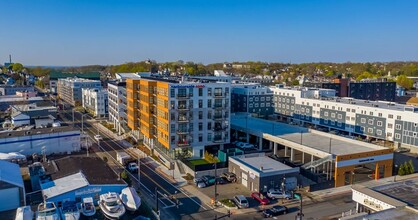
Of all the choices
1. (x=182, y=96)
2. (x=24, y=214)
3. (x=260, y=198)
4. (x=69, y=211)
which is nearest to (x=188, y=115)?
(x=182, y=96)

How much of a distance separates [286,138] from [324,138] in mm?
5050

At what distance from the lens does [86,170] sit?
34938mm

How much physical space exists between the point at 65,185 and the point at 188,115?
55.3 ft

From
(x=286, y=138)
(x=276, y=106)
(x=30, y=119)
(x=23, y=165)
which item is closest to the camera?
(x=23, y=165)

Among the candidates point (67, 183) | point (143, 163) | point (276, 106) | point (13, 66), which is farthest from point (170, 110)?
point (13, 66)

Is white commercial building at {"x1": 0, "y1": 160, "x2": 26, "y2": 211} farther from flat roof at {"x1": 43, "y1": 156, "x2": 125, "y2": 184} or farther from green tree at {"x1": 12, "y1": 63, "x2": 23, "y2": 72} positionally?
green tree at {"x1": 12, "y1": 63, "x2": 23, "y2": 72}

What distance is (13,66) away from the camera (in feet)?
620

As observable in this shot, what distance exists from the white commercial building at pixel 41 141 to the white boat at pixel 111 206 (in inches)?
858

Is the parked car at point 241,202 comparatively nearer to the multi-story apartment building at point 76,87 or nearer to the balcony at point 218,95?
the balcony at point 218,95

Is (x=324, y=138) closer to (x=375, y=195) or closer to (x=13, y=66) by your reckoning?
(x=375, y=195)

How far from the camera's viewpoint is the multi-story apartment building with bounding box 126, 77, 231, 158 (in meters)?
42.5

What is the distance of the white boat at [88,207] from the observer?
90.4 ft

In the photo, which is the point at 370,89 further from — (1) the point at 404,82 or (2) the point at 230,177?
(2) the point at 230,177

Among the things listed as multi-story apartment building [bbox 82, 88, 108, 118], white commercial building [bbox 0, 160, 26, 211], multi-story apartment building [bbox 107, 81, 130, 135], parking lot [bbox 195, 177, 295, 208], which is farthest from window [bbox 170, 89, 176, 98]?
multi-story apartment building [bbox 82, 88, 108, 118]
